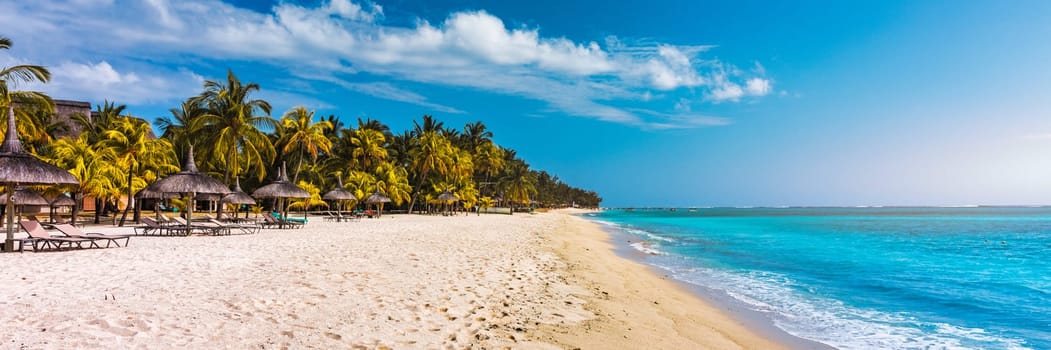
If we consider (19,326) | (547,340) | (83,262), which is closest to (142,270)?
(83,262)

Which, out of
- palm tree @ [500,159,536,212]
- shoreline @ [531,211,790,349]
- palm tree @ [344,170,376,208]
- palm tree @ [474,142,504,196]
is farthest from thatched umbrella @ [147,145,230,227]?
palm tree @ [500,159,536,212]

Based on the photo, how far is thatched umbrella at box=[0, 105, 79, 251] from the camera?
10094 mm

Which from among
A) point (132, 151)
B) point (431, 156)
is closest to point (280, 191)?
point (132, 151)

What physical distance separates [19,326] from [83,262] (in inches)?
208

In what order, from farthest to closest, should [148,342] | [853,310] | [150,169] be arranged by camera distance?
1. [150,169]
2. [853,310]
3. [148,342]

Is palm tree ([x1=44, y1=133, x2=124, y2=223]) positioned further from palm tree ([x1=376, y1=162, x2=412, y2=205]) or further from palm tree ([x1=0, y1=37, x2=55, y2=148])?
palm tree ([x1=376, y1=162, x2=412, y2=205])

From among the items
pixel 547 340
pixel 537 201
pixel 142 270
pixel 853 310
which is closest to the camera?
pixel 547 340

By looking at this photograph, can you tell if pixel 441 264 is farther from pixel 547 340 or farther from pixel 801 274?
pixel 801 274

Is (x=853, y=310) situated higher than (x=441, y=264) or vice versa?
(x=441, y=264)

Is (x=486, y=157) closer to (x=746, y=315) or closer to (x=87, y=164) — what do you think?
(x=87, y=164)

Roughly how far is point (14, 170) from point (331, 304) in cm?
884

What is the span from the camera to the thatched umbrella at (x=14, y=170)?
10.1 m

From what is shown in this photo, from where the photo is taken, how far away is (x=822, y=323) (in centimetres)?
834

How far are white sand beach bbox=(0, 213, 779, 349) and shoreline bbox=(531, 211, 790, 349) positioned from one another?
0.11 ft
